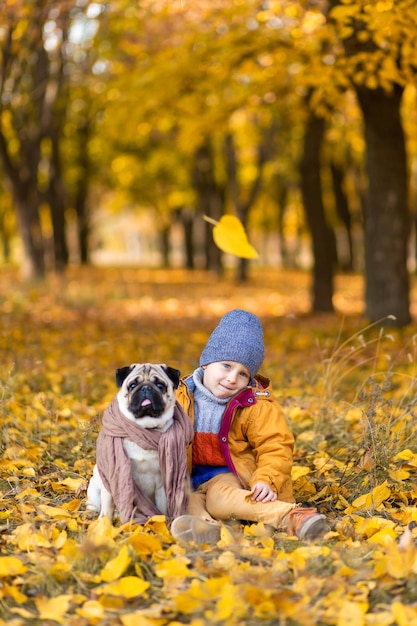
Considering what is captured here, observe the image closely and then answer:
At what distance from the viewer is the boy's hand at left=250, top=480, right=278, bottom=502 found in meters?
3.65

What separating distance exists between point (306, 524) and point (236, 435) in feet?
2.15

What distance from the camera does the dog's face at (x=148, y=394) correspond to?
3402 millimetres

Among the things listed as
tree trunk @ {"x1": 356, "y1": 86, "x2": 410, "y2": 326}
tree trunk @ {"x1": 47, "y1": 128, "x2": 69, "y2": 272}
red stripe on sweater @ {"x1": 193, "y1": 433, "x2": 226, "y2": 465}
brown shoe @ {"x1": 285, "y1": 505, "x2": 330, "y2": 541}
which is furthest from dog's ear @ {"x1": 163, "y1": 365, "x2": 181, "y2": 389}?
tree trunk @ {"x1": 47, "y1": 128, "x2": 69, "y2": 272}

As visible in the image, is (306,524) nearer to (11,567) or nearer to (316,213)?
(11,567)

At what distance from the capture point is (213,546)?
3.34 meters

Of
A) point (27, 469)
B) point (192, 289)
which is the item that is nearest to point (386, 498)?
point (27, 469)

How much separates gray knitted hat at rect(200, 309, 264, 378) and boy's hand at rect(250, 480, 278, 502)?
59 centimetres

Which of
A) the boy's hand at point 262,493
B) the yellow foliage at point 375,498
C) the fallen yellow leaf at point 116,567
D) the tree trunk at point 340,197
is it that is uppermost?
the tree trunk at point 340,197

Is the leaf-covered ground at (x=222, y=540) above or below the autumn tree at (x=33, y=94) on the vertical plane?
below

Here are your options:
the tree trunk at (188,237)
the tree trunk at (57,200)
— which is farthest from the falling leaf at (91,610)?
the tree trunk at (188,237)

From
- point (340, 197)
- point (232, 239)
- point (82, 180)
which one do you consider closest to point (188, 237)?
point (82, 180)

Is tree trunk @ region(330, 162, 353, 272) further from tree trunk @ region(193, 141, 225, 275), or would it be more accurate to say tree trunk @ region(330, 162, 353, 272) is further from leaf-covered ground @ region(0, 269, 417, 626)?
leaf-covered ground @ region(0, 269, 417, 626)

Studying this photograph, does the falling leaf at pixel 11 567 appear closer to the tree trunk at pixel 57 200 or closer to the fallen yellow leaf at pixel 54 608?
the fallen yellow leaf at pixel 54 608

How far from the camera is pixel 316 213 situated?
1341cm
